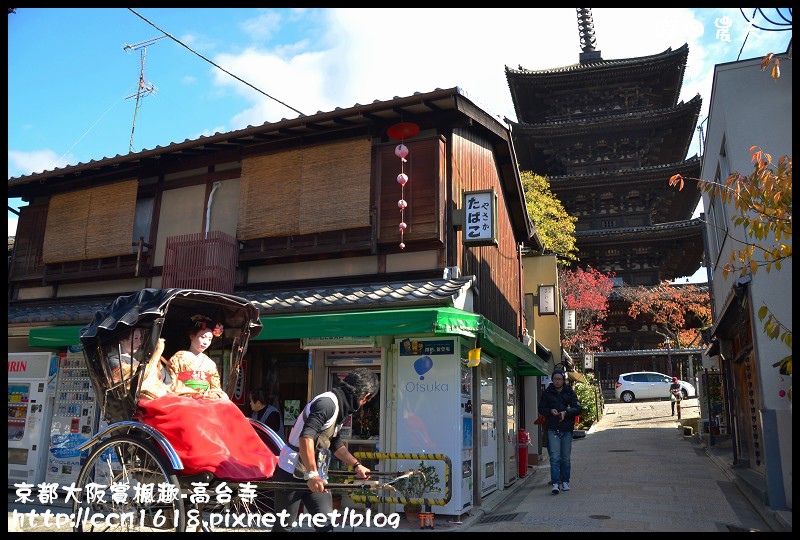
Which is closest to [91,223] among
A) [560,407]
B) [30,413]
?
[30,413]

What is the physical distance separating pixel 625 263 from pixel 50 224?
28457 mm

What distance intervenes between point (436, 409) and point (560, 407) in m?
2.49

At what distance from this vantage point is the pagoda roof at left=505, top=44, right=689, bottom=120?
31734 mm

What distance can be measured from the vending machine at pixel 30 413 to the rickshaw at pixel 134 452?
6.05 metres

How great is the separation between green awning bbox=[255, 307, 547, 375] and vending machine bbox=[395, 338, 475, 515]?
50 centimetres

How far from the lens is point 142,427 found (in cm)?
521

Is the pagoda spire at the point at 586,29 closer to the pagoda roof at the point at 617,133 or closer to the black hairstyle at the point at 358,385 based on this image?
the pagoda roof at the point at 617,133

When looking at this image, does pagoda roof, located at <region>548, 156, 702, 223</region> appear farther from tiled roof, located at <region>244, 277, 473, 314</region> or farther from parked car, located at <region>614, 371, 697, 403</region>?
tiled roof, located at <region>244, 277, 473, 314</region>

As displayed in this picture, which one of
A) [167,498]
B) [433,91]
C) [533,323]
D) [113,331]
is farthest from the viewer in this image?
[533,323]

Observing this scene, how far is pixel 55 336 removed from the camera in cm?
998

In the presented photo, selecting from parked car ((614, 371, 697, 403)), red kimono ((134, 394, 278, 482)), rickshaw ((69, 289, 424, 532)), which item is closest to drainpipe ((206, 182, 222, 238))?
rickshaw ((69, 289, 424, 532))

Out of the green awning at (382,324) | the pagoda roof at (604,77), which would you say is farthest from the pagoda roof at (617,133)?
the green awning at (382,324)
